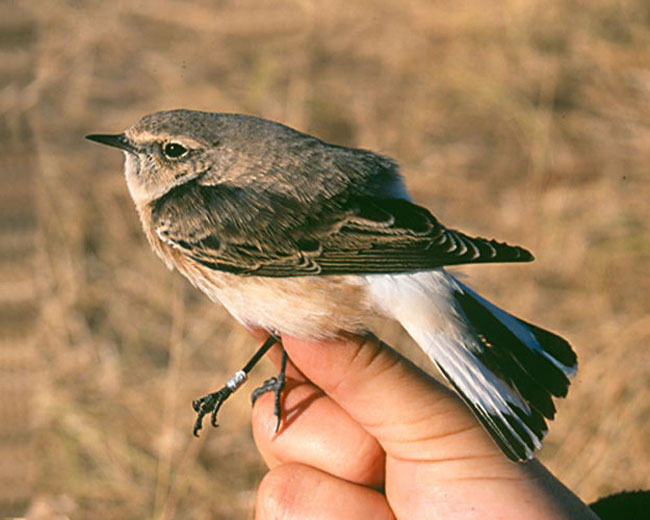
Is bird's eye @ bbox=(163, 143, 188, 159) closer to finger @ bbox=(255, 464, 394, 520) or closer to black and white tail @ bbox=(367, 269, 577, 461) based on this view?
black and white tail @ bbox=(367, 269, 577, 461)

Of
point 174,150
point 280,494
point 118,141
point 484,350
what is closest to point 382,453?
point 280,494

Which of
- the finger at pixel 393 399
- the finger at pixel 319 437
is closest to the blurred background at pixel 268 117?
the finger at pixel 319 437

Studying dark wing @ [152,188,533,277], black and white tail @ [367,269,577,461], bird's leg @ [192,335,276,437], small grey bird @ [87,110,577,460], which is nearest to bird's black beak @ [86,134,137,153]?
small grey bird @ [87,110,577,460]

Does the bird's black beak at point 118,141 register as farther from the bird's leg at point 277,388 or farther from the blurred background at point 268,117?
the blurred background at point 268,117

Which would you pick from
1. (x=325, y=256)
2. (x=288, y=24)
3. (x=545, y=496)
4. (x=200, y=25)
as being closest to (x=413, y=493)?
(x=545, y=496)

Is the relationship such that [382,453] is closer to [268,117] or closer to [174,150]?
[174,150]

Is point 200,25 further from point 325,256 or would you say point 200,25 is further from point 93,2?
point 325,256
